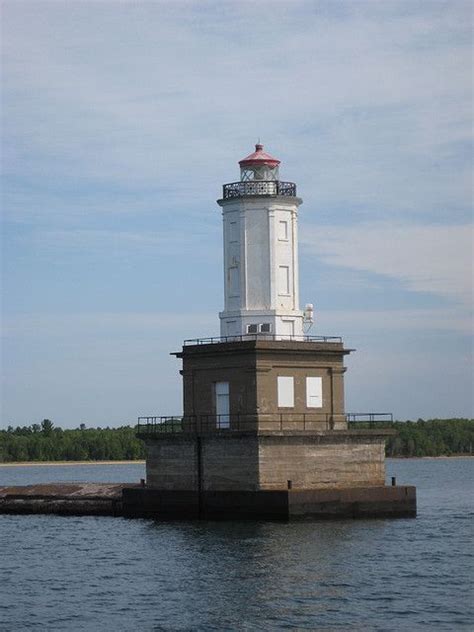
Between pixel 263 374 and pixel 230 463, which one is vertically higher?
pixel 263 374

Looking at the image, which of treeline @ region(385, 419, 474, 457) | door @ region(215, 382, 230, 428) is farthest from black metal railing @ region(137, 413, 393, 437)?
treeline @ region(385, 419, 474, 457)

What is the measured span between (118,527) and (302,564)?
597 inches

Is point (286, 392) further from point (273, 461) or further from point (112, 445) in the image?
point (112, 445)

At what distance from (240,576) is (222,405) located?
1512 cm

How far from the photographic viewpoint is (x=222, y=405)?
2172 inches

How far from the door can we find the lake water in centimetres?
404

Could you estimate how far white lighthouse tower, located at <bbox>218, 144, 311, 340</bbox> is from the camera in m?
55.6

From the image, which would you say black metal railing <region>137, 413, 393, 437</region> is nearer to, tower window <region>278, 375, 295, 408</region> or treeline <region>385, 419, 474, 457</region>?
tower window <region>278, 375, 295, 408</region>

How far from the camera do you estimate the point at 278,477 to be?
52.4 meters

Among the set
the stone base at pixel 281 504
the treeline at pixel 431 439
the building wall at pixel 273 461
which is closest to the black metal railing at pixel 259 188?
the building wall at pixel 273 461

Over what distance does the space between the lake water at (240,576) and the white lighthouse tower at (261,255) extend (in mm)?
8202

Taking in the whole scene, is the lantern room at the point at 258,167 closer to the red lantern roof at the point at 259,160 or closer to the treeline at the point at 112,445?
the red lantern roof at the point at 259,160

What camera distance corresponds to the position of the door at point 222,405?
180 feet

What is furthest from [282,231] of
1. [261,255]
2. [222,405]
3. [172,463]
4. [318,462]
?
[172,463]
